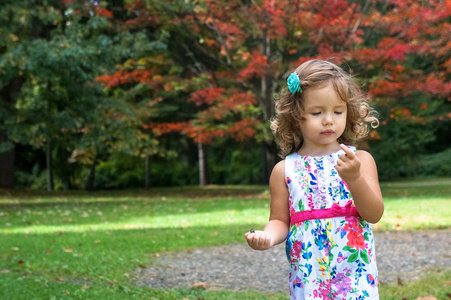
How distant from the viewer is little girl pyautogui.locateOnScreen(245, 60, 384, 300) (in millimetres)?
2377

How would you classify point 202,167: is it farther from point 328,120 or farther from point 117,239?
point 328,120

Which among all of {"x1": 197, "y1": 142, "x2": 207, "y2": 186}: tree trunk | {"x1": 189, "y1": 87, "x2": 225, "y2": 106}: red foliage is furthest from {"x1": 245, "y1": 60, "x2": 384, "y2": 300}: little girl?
{"x1": 197, "y1": 142, "x2": 207, "y2": 186}: tree trunk

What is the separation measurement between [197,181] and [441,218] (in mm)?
18705

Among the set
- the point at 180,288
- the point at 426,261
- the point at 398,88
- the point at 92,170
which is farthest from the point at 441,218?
the point at 92,170

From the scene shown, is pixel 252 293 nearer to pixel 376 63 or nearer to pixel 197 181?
pixel 376 63

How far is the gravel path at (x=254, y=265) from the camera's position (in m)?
5.15

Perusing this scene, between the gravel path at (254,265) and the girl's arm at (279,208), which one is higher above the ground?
the girl's arm at (279,208)

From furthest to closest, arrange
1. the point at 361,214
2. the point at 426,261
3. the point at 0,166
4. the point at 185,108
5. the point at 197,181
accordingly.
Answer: the point at 197,181 < the point at 185,108 < the point at 0,166 < the point at 426,261 < the point at 361,214

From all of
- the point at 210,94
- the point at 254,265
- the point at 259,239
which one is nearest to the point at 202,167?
the point at 210,94

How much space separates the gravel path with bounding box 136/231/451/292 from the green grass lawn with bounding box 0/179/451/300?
0.84 ft

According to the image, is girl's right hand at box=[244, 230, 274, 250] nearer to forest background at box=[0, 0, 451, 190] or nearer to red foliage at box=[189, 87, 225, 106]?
forest background at box=[0, 0, 451, 190]

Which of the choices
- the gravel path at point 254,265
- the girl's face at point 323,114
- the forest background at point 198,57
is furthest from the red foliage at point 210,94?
the girl's face at point 323,114

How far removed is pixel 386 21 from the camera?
1472 centimetres

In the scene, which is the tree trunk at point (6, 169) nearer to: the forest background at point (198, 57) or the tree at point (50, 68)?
the forest background at point (198, 57)
